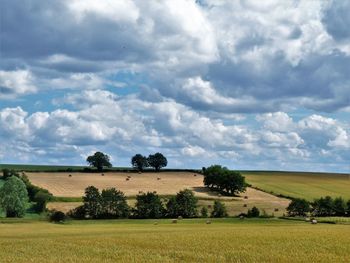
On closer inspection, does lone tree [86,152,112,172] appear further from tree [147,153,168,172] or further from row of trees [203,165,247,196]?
row of trees [203,165,247,196]

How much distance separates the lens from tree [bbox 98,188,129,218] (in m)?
100

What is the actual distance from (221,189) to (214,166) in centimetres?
756

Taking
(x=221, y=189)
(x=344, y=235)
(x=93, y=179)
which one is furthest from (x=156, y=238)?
(x=93, y=179)

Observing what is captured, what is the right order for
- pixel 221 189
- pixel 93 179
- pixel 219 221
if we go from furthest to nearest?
pixel 93 179 < pixel 221 189 < pixel 219 221

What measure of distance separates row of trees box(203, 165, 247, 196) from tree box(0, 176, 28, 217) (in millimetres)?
46598

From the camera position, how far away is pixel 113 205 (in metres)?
101

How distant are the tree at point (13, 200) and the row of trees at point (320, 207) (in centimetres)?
4629

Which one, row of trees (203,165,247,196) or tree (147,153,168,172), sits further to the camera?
tree (147,153,168,172)

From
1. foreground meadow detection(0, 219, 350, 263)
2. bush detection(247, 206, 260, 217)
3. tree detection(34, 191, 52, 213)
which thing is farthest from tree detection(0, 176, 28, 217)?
foreground meadow detection(0, 219, 350, 263)

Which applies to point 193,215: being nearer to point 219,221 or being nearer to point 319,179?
point 219,221

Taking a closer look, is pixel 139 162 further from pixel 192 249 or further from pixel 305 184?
pixel 192 249

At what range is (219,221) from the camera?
89562 millimetres

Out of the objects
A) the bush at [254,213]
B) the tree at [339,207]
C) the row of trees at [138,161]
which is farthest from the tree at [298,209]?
the row of trees at [138,161]

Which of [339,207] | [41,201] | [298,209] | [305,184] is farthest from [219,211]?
[305,184]
